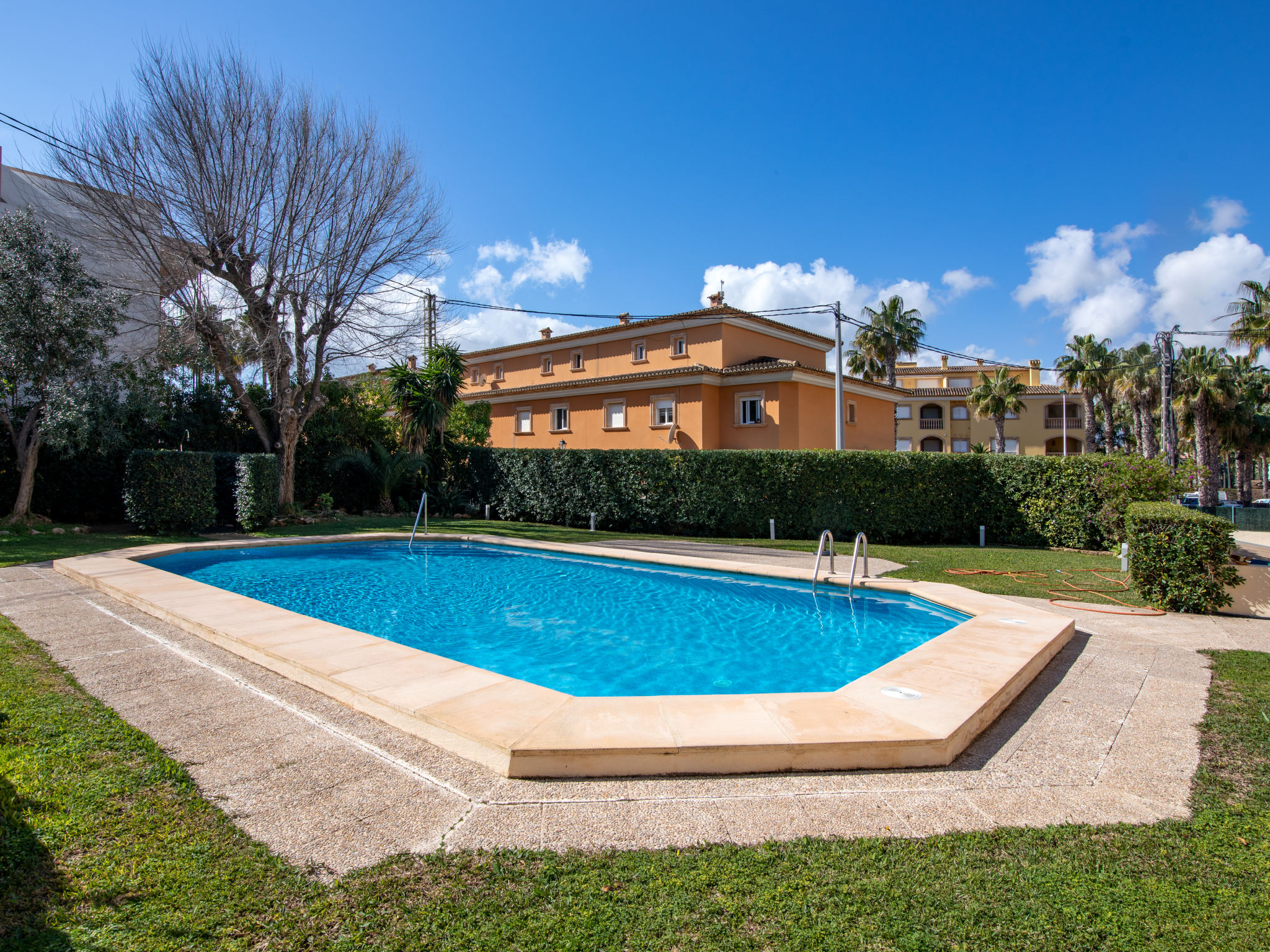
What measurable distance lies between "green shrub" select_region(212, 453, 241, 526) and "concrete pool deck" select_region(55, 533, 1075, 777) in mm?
11397

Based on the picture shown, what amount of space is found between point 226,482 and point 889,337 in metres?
35.3

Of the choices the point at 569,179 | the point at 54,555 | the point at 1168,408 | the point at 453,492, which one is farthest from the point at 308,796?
the point at 1168,408

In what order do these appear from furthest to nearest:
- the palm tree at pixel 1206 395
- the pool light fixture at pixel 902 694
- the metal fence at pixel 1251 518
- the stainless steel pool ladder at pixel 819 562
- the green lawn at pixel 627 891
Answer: the palm tree at pixel 1206 395 < the metal fence at pixel 1251 518 < the stainless steel pool ladder at pixel 819 562 < the pool light fixture at pixel 902 694 < the green lawn at pixel 627 891

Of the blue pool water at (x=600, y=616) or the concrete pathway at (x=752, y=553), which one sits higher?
the concrete pathway at (x=752, y=553)

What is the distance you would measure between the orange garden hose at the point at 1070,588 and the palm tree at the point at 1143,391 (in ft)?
111

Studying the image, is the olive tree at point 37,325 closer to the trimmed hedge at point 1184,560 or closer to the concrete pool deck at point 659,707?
the concrete pool deck at point 659,707

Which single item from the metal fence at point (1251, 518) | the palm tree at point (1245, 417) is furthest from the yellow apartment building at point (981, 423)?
the metal fence at point (1251, 518)

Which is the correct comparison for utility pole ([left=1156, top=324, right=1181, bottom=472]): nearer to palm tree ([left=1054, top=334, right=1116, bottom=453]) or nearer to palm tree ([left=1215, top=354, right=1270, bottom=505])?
palm tree ([left=1215, top=354, right=1270, bottom=505])

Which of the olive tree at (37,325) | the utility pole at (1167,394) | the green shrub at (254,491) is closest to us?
the olive tree at (37,325)

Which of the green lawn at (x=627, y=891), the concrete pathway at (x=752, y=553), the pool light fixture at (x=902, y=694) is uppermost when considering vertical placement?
the concrete pathway at (x=752, y=553)

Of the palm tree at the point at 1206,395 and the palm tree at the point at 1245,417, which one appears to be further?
the palm tree at the point at 1245,417

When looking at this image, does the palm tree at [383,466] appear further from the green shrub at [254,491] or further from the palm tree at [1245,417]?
the palm tree at [1245,417]

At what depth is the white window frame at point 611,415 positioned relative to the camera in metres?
28.5

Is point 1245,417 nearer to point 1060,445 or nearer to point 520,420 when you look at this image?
point 1060,445
